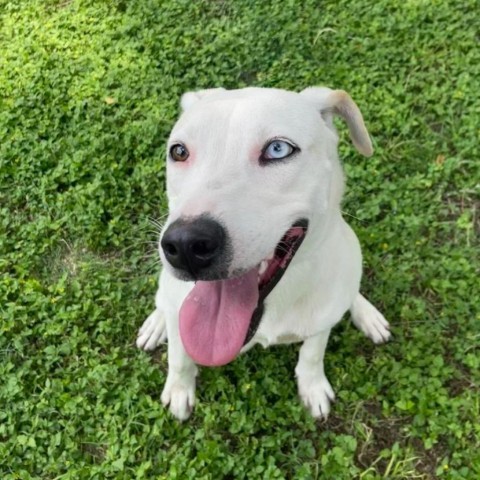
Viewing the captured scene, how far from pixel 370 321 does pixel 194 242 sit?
2.06m

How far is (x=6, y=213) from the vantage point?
4.72 metres

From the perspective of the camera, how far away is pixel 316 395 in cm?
377

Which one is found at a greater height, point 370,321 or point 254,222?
point 254,222

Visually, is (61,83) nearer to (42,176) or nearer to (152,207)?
(42,176)

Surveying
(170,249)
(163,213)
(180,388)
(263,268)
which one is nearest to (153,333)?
(180,388)

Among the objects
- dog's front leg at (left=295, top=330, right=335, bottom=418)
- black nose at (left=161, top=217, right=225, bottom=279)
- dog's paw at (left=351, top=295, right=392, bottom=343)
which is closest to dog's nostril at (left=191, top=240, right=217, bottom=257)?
black nose at (left=161, top=217, right=225, bottom=279)

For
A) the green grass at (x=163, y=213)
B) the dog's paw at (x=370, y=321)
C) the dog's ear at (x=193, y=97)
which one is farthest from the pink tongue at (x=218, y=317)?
the dog's paw at (x=370, y=321)

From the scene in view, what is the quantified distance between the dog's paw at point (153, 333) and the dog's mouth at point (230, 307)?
1157mm

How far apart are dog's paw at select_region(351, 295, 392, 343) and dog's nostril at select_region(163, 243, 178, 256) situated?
1954 millimetres

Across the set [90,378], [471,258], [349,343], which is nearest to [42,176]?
[90,378]

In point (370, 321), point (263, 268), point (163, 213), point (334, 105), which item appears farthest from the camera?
point (163, 213)

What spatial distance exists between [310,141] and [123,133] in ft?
8.76

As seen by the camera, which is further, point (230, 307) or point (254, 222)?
point (230, 307)

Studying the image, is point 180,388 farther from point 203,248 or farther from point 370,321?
point 203,248
